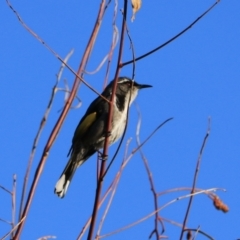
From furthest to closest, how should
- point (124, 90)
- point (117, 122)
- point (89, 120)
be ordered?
1. point (124, 90)
2. point (89, 120)
3. point (117, 122)

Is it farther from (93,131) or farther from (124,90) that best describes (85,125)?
(124,90)

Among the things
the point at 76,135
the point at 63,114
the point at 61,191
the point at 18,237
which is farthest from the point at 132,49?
the point at 76,135

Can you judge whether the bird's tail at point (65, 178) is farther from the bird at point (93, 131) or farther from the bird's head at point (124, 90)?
the bird's head at point (124, 90)

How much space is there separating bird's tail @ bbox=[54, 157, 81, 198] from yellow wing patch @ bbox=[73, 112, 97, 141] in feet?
0.89

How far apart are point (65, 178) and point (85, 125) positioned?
570 millimetres

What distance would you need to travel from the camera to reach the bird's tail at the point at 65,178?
5155 mm

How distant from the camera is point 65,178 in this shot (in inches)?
219

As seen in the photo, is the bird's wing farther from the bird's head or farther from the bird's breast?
the bird's breast

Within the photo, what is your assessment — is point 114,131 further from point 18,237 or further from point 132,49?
point 18,237

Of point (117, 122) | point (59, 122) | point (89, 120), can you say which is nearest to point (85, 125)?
point (89, 120)

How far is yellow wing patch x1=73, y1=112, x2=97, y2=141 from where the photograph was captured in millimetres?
5695

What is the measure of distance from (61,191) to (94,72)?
7.26 ft

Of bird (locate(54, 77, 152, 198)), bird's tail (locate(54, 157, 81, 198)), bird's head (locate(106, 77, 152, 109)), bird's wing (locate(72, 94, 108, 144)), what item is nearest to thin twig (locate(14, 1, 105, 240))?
bird's head (locate(106, 77, 152, 109))

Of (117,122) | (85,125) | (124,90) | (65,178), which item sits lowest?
(65,178)
